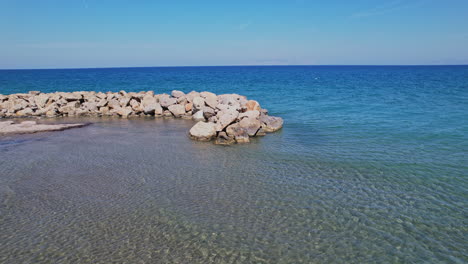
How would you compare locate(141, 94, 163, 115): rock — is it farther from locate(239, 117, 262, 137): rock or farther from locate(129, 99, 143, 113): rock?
locate(239, 117, 262, 137): rock

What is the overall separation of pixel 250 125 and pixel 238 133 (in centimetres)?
135

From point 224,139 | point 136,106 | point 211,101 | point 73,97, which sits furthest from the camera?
point 73,97

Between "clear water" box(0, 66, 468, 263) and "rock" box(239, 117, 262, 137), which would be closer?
"clear water" box(0, 66, 468, 263)

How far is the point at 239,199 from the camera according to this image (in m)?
10.0

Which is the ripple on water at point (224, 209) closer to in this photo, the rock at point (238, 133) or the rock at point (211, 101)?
the rock at point (238, 133)

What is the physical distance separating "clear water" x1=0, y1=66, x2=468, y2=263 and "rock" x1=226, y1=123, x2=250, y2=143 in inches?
32.5

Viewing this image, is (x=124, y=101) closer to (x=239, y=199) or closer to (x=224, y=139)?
(x=224, y=139)

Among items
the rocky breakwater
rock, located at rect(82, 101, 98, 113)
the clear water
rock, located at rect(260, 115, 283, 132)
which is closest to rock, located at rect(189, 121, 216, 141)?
the clear water

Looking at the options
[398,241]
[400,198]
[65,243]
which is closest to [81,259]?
[65,243]

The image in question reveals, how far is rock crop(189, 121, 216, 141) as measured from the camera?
58.3 ft

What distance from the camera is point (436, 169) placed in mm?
12094

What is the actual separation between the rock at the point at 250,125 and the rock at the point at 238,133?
45 centimetres

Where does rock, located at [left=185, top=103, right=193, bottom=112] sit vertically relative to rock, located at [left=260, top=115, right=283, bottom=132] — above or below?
above

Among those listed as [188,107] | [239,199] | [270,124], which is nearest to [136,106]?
[188,107]
